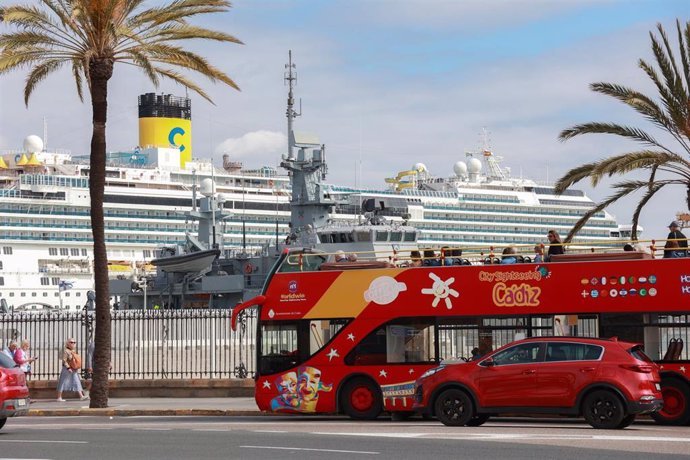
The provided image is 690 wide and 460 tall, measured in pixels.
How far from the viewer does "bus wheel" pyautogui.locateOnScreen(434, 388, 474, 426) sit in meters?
18.5

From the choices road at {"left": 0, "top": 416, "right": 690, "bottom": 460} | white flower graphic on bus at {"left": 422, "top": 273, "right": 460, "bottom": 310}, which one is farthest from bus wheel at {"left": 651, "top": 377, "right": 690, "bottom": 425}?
white flower graphic on bus at {"left": 422, "top": 273, "right": 460, "bottom": 310}

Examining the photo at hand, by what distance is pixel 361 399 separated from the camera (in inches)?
840

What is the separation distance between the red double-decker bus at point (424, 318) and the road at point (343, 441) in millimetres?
943

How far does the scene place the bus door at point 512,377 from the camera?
58.8 ft

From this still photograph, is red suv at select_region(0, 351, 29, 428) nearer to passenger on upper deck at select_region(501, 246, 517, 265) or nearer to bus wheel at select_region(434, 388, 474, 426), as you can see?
bus wheel at select_region(434, 388, 474, 426)

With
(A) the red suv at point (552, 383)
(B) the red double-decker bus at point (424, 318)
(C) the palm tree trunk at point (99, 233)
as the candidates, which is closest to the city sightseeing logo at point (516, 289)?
(B) the red double-decker bus at point (424, 318)

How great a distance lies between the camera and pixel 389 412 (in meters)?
22.0

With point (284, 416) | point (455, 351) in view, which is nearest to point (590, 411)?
point (455, 351)

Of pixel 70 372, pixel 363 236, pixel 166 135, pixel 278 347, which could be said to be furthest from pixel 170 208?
pixel 278 347

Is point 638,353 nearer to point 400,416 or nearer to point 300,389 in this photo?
point 400,416

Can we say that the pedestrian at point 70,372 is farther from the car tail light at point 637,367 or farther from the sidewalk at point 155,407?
the car tail light at point 637,367

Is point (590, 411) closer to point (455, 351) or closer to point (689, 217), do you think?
point (455, 351)

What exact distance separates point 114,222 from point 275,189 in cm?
1757

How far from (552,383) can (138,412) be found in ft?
34.0
